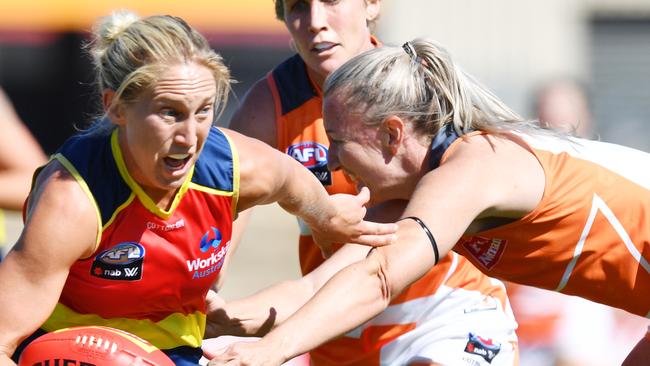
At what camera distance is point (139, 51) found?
150 inches

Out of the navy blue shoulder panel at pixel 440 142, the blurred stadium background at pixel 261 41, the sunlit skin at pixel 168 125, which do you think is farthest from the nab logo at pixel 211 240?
the blurred stadium background at pixel 261 41

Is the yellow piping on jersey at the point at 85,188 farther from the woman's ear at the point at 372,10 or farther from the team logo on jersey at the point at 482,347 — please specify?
the woman's ear at the point at 372,10

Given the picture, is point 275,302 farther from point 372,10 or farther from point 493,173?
point 372,10

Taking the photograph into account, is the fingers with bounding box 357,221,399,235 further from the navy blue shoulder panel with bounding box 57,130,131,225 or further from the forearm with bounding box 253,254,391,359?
the navy blue shoulder panel with bounding box 57,130,131,225

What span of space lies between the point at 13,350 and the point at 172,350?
63cm

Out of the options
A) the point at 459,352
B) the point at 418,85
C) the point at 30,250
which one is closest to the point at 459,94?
the point at 418,85

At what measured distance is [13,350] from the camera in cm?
377

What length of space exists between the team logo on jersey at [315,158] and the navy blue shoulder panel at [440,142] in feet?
2.97

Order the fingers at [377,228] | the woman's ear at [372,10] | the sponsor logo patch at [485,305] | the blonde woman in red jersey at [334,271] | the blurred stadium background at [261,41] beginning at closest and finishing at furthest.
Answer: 1. the fingers at [377,228]
2. the blonde woman in red jersey at [334,271]
3. the sponsor logo patch at [485,305]
4. the woman's ear at [372,10]
5. the blurred stadium background at [261,41]

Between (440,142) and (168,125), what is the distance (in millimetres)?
919

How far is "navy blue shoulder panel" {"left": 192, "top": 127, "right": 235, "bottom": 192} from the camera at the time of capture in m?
4.05

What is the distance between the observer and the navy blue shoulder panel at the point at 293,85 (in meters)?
5.11

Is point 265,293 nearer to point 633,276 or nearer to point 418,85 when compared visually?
point 418,85

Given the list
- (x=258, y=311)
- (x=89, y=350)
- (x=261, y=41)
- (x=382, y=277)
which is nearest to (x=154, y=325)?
(x=89, y=350)
